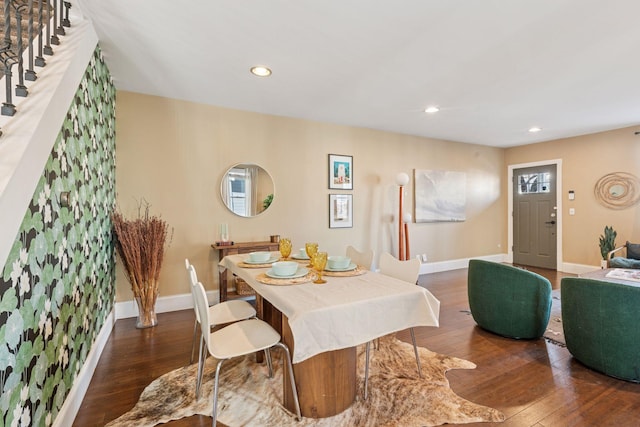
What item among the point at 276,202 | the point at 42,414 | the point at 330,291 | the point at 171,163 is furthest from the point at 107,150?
the point at 330,291

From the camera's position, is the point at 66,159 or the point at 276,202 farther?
the point at 276,202

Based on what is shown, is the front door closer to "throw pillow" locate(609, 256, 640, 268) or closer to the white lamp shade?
"throw pillow" locate(609, 256, 640, 268)

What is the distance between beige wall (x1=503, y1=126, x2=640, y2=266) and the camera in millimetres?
4766

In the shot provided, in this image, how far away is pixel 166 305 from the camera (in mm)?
3516

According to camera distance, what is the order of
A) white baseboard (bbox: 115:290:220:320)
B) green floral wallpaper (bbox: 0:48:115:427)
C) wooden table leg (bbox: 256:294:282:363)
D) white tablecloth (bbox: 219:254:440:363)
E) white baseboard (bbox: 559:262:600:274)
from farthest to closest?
white baseboard (bbox: 559:262:600:274) < white baseboard (bbox: 115:290:220:320) < wooden table leg (bbox: 256:294:282:363) < white tablecloth (bbox: 219:254:440:363) < green floral wallpaper (bbox: 0:48:115:427)

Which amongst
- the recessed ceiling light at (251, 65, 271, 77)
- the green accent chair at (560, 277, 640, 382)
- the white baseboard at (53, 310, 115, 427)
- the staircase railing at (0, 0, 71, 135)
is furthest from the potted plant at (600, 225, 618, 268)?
the staircase railing at (0, 0, 71, 135)

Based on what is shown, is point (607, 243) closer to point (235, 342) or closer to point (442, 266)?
point (442, 266)

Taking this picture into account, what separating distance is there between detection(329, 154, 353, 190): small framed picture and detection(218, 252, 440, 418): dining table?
107 inches

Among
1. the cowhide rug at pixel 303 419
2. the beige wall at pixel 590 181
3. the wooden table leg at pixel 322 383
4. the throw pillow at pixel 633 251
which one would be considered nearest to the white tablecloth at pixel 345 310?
the wooden table leg at pixel 322 383

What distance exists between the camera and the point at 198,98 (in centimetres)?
350

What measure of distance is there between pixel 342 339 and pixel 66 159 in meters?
1.83

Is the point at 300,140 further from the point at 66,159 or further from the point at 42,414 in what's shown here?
the point at 42,414

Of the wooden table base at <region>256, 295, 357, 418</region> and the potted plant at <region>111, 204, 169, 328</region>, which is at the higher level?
the potted plant at <region>111, 204, 169, 328</region>

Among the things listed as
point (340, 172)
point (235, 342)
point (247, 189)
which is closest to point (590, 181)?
point (340, 172)
